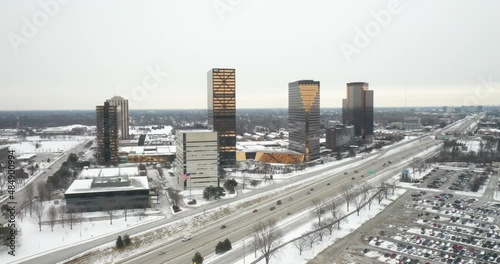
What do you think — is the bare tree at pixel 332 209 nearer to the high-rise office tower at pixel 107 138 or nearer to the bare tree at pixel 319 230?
the bare tree at pixel 319 230

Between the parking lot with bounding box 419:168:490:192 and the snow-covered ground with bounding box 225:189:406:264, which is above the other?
the parking lot with bounding box 419:168:490:192

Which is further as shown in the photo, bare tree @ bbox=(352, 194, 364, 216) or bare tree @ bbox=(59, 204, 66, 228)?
bare tree @ bbox=(352, 194, 364, 216)

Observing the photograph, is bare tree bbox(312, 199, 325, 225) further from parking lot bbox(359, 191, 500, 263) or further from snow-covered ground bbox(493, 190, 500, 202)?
snow-covered ground bbox(493, 190, 500, 202)

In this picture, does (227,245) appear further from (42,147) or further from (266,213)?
(42,147)

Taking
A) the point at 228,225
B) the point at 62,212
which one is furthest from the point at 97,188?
the point at 228,225

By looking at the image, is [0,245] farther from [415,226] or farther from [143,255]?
[415,226]

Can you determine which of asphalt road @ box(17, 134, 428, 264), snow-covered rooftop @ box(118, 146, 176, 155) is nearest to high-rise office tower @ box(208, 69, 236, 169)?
snow-covered rooftop @ box(118, 146, 176, 155)
